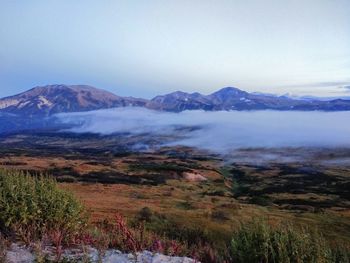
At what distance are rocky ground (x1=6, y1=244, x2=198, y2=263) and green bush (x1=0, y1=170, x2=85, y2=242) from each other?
884 mm

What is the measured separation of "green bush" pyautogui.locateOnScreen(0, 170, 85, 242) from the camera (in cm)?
1030

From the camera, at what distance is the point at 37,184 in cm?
1175

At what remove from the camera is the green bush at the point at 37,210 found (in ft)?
33.8

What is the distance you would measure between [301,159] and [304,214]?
139639 millimetres

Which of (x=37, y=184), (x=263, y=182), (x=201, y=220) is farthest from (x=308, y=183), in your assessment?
(x=37, y=184)

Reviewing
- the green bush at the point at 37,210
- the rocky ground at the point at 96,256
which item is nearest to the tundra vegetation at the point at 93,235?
the green bush at the point at 37,210

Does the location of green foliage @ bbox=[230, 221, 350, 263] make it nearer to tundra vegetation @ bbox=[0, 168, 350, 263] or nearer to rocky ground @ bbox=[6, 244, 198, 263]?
tundra vegetation @ bbox=[0, 168, 350, 263]

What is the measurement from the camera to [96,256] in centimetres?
886

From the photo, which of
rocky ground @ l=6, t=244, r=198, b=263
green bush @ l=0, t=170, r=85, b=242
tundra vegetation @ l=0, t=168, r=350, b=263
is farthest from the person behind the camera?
green bush @ l=0, t=170, r=85, b=242

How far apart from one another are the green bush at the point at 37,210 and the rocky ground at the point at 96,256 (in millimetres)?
884

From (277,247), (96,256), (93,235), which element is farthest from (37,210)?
(277,247)

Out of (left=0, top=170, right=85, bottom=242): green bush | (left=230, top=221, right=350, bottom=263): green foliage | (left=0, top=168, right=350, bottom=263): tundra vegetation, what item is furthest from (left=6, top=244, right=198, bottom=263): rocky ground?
(left=230, top=221, right=350, bottom=263): green foliage

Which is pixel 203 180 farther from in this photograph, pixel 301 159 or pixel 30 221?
pixel 301 159

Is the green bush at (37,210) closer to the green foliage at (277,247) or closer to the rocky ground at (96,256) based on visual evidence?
the rocky ground at (96,256)
